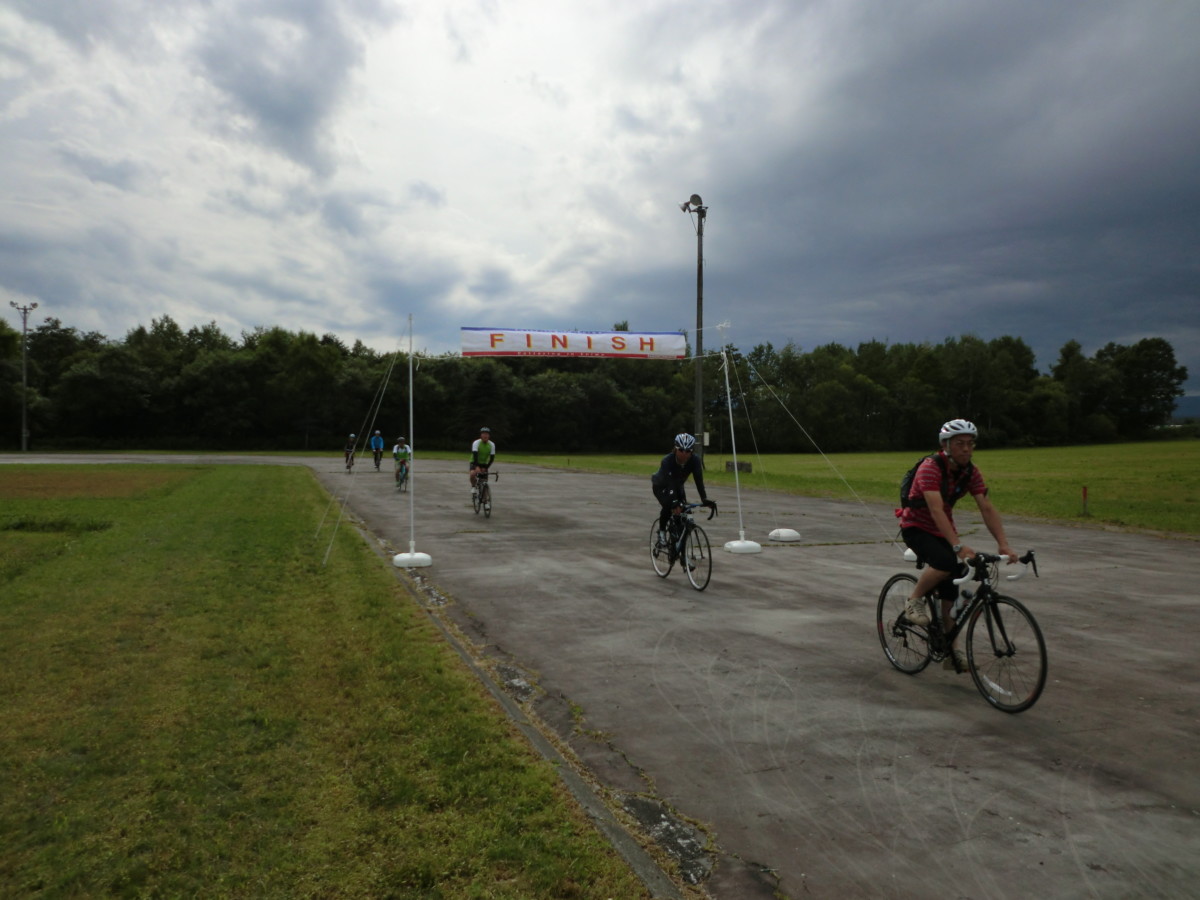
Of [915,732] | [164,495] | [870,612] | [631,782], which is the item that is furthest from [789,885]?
[164,495]

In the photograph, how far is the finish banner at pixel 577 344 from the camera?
26.7m

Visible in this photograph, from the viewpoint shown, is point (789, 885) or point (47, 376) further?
point (47, 376)

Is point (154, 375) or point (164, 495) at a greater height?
point (154, 375)

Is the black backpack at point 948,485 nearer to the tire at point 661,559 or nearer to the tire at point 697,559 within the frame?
the tire at point 697,559

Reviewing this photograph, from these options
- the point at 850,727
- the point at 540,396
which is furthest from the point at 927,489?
the point at 540,396

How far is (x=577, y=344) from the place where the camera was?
27500 millimetres

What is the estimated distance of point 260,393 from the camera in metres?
76.9

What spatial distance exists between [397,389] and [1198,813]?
74123 mm

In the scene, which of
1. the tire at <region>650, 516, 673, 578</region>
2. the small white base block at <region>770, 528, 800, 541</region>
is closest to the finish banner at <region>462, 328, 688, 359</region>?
the small white base block at <region>770, 528, 800, 541</region>

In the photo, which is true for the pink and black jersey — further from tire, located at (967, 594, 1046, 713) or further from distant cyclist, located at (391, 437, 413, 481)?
distant cyclist, located at (391, 437, 413, 481)

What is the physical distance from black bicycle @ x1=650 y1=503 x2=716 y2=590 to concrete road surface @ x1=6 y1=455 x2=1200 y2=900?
275 millimetres

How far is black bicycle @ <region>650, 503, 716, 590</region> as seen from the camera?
9336mm

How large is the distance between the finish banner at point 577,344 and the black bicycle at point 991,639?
21.8 meters

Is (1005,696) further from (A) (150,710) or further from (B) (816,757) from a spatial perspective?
(A) (150,710)
